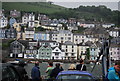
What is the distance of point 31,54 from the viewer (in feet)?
253

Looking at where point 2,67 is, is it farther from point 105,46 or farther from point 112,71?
point 105,46

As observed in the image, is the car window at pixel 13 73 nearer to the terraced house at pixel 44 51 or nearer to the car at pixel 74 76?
the car at pixel 74 76

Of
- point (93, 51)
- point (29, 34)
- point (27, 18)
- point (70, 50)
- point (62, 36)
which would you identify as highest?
point (27, 18)

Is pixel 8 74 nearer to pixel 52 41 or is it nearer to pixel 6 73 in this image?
pixel 6 73

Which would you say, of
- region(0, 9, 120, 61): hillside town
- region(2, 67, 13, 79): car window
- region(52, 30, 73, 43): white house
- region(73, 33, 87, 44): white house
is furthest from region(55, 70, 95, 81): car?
region(73, 33, 87, 44): white house

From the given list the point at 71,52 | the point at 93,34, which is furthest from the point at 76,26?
the point at 71,52

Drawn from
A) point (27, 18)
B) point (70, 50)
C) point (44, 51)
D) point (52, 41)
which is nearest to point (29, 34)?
point (52, 41)

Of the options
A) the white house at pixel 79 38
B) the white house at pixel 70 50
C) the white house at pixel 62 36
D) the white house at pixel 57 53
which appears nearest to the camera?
the white house at pixel 57 53

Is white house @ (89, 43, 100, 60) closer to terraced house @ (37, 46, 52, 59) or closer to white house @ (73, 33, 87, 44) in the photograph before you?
white house @ (73, 33, 87, 44)

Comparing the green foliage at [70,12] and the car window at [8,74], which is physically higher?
the green foliage at [70,12]

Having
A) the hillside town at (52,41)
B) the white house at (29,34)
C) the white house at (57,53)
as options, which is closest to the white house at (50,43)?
the hillside town at (52,41)

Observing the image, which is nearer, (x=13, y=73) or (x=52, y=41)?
(x=13, y=73)

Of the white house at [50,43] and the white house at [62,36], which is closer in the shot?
the white house at [50,43]

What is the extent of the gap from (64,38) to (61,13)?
57060 mm
